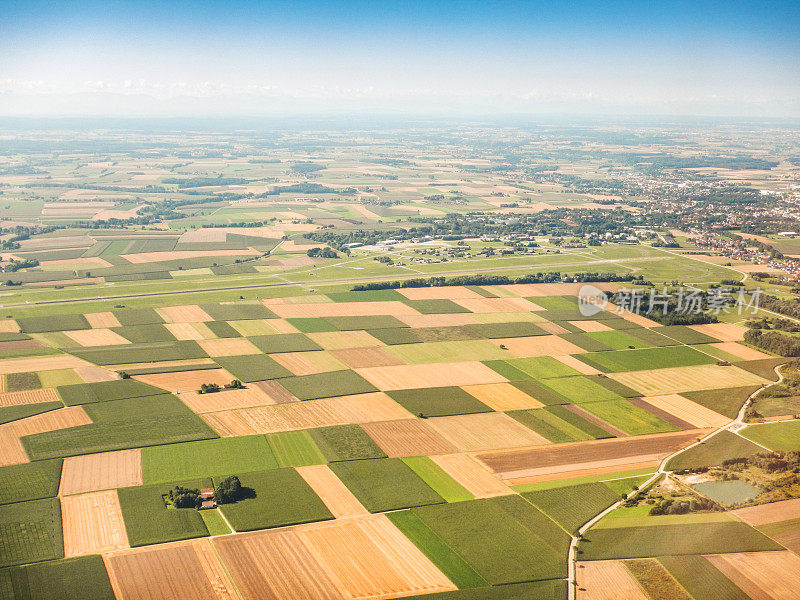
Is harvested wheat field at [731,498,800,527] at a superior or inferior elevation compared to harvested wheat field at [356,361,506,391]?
superior

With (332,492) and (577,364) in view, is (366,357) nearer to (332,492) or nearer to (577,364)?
(577,364)

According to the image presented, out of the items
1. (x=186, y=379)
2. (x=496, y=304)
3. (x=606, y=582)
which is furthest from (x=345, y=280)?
(x=606, y=582)

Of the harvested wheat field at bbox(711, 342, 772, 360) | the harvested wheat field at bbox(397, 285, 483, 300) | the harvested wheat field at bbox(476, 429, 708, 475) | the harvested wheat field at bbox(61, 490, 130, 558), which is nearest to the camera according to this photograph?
the harvested wheat field at bbox(61, 490, 130, 558)

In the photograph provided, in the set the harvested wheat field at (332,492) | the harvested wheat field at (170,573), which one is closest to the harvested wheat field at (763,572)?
the harvested wheat field at (332,492)

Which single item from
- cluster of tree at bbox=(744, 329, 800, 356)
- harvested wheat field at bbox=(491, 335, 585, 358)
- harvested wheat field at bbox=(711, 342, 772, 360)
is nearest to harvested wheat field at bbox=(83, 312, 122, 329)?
harvested wheat field at bbox=(491, 335, 585, 358)

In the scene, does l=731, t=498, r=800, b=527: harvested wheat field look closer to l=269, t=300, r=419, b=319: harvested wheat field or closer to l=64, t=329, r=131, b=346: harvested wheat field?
l=269, t=300, r=419, b=319: harvested wheat field

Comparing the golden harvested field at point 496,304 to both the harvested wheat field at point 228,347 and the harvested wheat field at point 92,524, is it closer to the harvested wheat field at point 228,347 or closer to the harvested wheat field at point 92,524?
the harvested wheat field at point 228,347
